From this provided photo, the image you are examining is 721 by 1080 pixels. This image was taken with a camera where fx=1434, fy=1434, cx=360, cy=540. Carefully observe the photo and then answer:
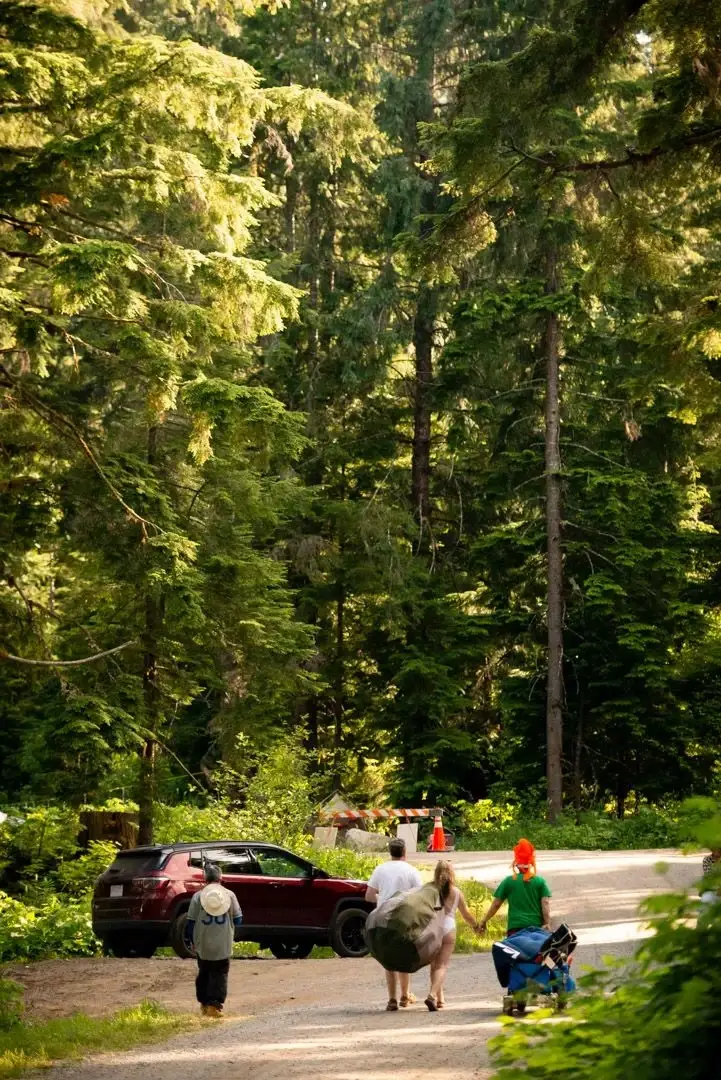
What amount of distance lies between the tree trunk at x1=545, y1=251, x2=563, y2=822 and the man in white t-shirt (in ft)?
76.6

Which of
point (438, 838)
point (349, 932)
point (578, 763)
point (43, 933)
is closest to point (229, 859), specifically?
point (349, 932)

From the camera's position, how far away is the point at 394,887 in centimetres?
1291

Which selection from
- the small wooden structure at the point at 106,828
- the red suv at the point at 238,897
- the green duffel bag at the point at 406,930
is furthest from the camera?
the small wooden structure at the point at 106,828

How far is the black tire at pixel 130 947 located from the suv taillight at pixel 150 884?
31.8 inches

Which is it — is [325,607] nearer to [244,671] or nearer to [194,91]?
[244,671]

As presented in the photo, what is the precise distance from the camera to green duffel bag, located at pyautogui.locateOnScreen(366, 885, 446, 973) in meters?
11.9

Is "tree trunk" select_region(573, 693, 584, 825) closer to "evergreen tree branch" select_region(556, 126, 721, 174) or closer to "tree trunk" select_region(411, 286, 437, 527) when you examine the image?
"tree trunk" select_region(411, 286, 437, 527)

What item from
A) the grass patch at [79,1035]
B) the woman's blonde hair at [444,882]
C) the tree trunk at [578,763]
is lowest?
the grass patch at [79,1035]

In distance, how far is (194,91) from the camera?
1623 cm

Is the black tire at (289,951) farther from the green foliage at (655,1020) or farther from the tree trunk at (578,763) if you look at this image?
the tree trunk at (578,763)

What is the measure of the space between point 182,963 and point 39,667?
4989 millimetres

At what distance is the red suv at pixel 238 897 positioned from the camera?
58.4 feet

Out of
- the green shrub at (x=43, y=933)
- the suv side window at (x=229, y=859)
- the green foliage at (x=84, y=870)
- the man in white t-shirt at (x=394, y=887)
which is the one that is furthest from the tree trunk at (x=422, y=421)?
the man in white t-shirt at (x=394, y=887)

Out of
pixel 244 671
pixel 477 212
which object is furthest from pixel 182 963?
pixel 244 671
